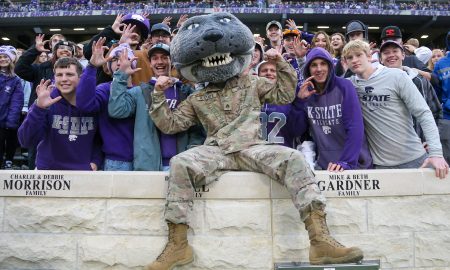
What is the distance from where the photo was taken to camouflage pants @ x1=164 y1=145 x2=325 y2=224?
2994 mm

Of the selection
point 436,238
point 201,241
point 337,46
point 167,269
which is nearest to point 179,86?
point 201,241

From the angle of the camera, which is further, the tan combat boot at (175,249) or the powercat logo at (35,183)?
the powercat logo at (35,183)

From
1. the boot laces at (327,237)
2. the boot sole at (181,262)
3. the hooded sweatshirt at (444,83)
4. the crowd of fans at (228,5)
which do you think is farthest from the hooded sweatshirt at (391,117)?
the crowd of fans at (228,5)

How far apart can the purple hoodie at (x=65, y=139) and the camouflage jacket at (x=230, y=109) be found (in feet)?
2.37

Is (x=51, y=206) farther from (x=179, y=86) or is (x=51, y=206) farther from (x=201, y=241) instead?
(x=179, y=86)

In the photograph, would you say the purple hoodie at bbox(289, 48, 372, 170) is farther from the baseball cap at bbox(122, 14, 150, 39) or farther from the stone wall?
the baseball cap at bbox(122, 14, 150, 39)

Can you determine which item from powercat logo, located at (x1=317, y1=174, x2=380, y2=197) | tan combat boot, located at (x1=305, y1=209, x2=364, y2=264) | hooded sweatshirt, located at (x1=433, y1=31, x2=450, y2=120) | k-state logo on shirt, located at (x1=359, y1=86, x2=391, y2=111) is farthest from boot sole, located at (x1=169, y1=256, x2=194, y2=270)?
hooded sweatshirt, located at (x1=433, y1=31, x2=450, y2=120)

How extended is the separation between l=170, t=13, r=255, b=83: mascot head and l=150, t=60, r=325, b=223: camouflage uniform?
15 cm

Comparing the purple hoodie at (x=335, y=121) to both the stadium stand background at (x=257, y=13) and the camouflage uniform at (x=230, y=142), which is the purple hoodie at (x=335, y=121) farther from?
the stadium stand background at (x=257, y=13)

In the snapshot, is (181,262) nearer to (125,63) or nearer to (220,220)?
(220,220)

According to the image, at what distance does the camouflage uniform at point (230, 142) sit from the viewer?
9.98 ft

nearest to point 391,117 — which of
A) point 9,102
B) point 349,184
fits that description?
point 349,184

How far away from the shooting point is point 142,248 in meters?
3.26

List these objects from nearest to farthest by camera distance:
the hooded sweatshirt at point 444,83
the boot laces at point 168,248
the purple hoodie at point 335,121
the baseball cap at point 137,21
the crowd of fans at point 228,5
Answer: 1. the boot laces at point 168,248
2. the purple hoodie at point 335,121
3. the baseball cap at point 137,21
4. the hooded sweatshirt at point 444,83
5. the crowd of fans at point 228,5
